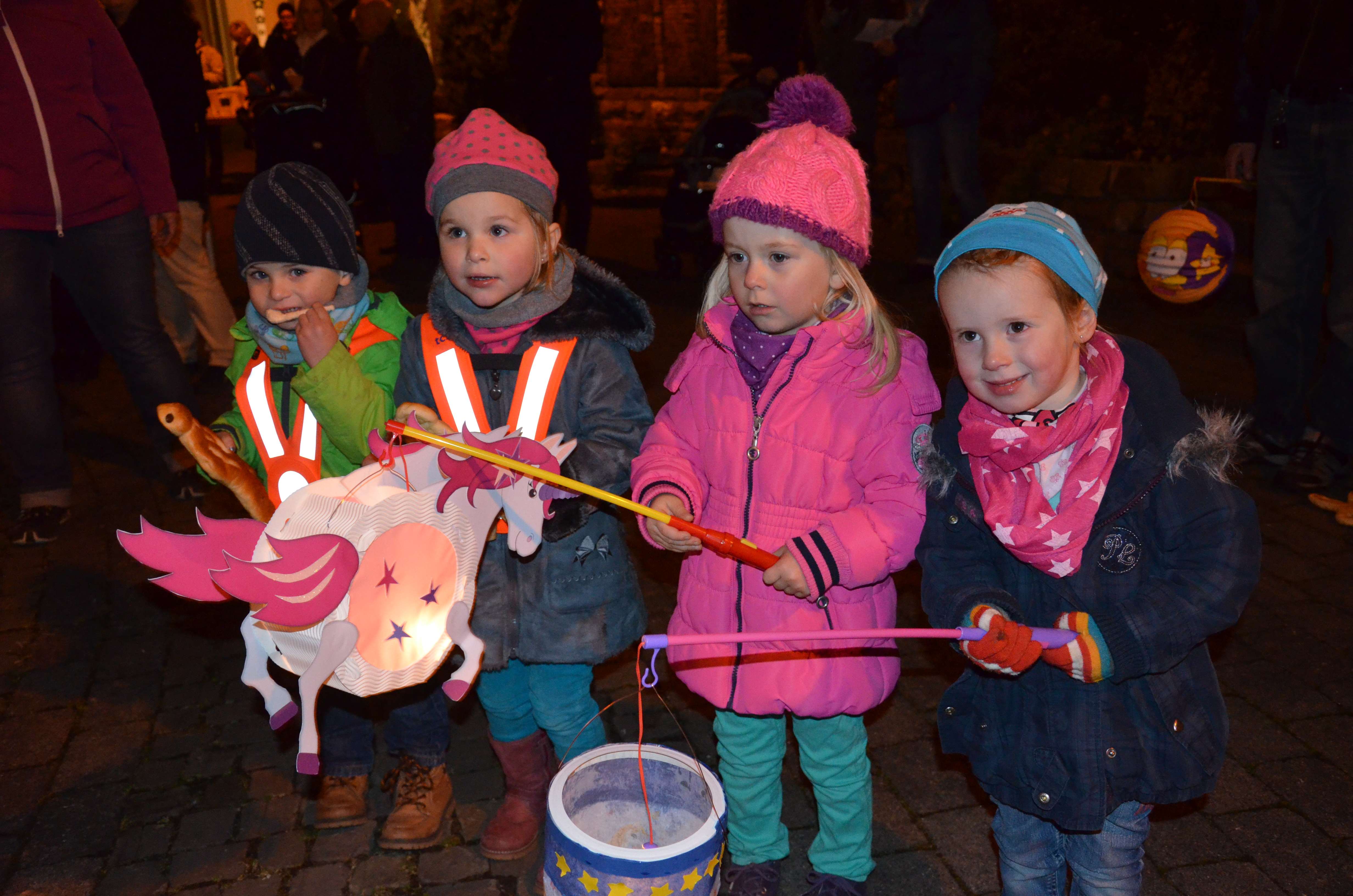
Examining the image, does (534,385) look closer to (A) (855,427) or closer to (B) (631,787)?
(A) (855,427)

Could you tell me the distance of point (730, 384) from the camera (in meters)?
2.42

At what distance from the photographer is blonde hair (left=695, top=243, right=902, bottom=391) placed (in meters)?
2.32

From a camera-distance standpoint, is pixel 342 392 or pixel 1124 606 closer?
pixel 1124 606

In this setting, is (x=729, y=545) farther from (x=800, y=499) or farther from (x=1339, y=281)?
(x=1339, y=281)

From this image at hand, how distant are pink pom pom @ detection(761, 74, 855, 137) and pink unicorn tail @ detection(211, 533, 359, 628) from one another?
1.32 metres

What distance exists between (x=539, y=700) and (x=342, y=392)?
3.09 feet

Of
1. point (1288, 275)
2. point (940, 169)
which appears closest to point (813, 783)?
point (1288, 275)

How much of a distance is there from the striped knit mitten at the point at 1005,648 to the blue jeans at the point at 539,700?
109 centimetres

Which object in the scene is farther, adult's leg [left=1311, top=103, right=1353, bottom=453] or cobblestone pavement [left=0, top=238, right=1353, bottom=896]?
adult's leg [left=1311, top=103, right=1353, bottom=453]

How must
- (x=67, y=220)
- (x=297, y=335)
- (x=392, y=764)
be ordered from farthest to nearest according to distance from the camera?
1. (x=67, y=220)
2. (x=392, y=764)
3. (x=297, y=335)

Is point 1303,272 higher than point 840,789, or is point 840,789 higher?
point 1303,272

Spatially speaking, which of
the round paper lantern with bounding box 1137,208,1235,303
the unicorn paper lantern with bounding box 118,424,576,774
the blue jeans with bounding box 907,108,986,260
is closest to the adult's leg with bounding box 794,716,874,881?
the unicorn paper lantern with bounding box 118,424,576,774

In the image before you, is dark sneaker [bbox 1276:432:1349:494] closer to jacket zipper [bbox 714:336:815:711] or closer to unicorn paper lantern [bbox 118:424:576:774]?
jacket zipper [bbox 714:336:815:711]

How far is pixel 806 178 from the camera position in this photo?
7.36 ft
